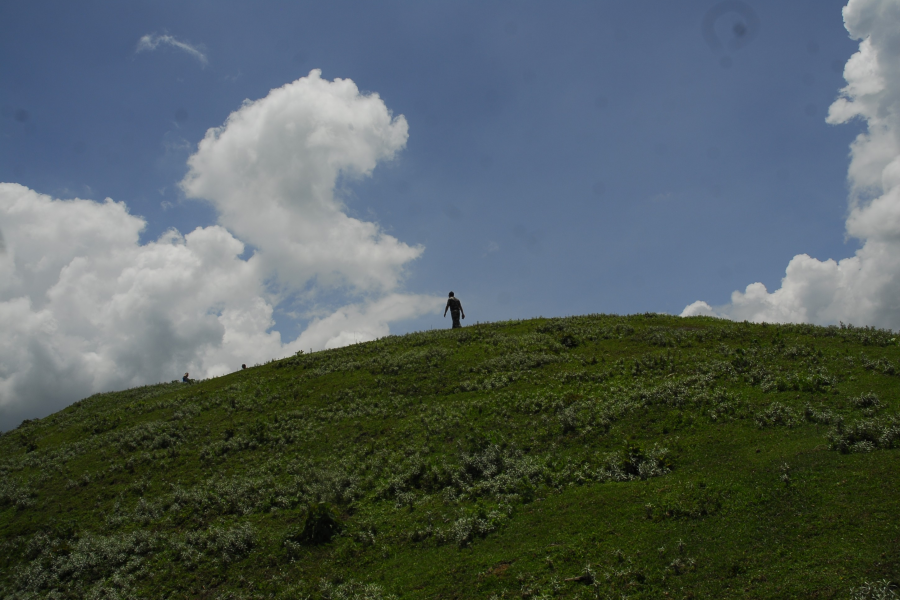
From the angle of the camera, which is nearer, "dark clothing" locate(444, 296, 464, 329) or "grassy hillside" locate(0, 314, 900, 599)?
"grassy hillside" locate(0, 314, 900, 599)

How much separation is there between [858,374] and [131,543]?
30194 mm

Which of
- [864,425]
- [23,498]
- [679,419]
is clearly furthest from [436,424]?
[23,498]

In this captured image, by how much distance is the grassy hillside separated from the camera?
41.7 feet

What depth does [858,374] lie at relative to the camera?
20.8 m

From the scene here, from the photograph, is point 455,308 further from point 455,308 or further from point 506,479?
point 506,479

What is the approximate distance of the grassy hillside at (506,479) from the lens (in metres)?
12.7

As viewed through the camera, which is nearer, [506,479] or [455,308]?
[506,479]

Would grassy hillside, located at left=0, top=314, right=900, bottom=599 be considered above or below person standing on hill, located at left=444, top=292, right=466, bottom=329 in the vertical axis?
below

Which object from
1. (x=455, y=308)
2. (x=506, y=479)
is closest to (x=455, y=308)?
(x=455, y=308)

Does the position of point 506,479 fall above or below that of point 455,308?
below

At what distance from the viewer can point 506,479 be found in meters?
18.8

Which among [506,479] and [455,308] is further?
[455,308]

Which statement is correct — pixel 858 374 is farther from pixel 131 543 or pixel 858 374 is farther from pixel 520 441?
pixel 131 543

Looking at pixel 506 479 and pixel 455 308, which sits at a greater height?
pixel 455 308
